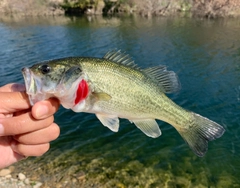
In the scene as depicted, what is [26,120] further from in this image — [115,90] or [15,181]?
[15,181]

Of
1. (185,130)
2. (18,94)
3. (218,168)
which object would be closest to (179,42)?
(218,168)

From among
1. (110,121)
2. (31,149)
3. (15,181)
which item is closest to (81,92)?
(110,121)

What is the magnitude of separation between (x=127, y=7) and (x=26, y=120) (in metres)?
52.1

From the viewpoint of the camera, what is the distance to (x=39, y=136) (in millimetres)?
3062

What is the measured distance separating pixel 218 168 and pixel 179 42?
17.2m

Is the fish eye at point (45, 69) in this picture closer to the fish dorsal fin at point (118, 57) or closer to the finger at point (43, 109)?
the finger at point (43, 109)

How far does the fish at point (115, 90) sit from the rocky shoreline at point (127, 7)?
134 feet

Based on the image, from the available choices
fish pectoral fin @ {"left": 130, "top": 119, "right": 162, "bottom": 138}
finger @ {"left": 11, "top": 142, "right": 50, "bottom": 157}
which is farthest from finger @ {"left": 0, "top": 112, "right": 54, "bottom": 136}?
fish pectoral fin @ {"left": 130, "top": 119, "right": 162, "bottom": 138}

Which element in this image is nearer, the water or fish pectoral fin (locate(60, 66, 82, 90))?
fish pectoral fin (locate(60, 66, 82, 90))

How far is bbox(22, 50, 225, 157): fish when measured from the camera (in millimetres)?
3031

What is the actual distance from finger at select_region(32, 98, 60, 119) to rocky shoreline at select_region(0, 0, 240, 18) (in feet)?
139

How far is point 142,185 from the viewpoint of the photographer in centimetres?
741

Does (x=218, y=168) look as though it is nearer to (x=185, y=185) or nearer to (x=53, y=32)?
(x=185, y=185)

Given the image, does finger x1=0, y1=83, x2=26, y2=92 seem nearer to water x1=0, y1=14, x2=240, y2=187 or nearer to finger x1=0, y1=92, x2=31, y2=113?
finger x1=0, y1=92, x2=31, y2=113
